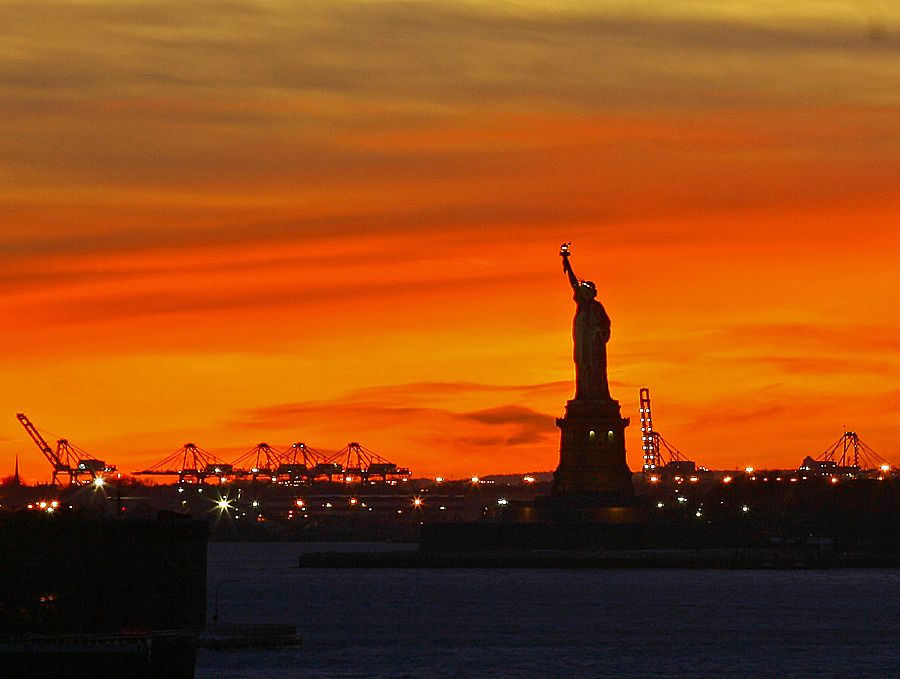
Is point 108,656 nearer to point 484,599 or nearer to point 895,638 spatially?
point 895,638

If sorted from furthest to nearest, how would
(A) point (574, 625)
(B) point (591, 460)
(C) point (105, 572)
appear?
(B) point (591, 460) < (A) point (574, 625) < (C) point (105, 572)

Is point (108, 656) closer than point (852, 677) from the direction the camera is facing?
Yes

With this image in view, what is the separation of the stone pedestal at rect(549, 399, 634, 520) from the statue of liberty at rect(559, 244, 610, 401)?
1.09 m

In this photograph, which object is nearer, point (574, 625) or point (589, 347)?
point (574, 625)

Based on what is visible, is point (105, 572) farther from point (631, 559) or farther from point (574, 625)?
point (631, 559)

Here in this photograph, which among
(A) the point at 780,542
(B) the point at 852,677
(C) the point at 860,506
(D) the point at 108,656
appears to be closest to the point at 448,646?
(B) the point at 852,677

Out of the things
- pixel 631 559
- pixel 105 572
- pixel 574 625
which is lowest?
pixel 574 625

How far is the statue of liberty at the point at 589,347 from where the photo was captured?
146 m

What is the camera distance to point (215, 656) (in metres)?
70.0

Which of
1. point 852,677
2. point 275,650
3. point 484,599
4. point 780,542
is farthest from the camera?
point 780,542

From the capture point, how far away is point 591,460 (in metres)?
146

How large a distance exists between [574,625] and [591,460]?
2203 inches

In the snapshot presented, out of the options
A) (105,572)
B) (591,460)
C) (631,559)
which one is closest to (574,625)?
(105,572)

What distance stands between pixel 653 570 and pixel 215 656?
266 ft
